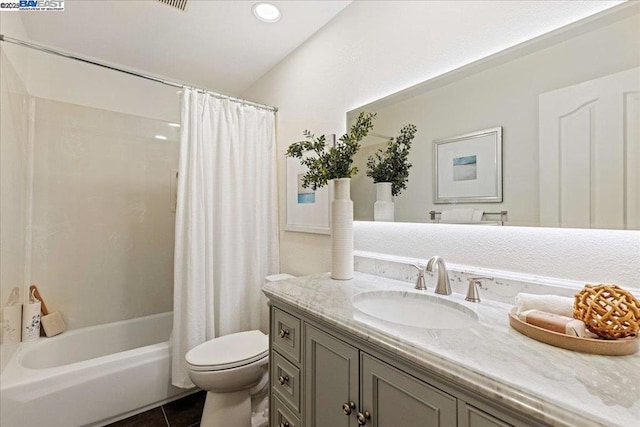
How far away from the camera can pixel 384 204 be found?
1466mm

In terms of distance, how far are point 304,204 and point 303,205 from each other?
1 cm

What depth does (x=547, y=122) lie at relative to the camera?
0.95 metres

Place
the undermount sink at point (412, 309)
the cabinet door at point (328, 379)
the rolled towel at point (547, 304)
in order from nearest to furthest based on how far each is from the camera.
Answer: the rolled towel at point (547, 304) < the cabinet door at point (328, 379) < the undermount sink at point (412, 309)

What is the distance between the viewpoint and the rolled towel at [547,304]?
29.9 inches

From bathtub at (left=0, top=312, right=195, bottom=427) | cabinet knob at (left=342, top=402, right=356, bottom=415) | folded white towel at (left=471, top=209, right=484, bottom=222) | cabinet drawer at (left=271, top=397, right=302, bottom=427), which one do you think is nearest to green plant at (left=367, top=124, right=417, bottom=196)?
folded white towel at (left=471, top=209, right=484, bottom=222)

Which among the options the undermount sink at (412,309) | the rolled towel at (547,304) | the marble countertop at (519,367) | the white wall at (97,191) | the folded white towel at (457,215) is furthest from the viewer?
the white wall at (97,191)

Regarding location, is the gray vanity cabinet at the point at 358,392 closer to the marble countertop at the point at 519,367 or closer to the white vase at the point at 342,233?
the marble countertop at the point at 519,367

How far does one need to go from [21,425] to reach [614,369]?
7.66ft

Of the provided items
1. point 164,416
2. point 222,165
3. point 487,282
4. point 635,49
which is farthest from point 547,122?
point 164,416

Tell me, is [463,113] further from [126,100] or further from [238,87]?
[126,100]

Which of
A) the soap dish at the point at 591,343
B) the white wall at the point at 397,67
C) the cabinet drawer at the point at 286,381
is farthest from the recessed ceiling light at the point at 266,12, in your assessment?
the soap dish at the point at 591,343

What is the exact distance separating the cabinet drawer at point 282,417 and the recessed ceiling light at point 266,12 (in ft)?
7.02

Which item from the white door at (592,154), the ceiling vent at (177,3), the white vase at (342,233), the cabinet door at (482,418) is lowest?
the cabinet door at (482,418)

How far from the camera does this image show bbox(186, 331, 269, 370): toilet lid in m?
1.44
